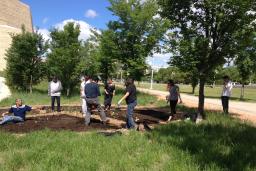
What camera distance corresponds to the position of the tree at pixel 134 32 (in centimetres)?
3042

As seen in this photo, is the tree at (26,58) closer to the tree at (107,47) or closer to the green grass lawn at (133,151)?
the tree at (107,47)

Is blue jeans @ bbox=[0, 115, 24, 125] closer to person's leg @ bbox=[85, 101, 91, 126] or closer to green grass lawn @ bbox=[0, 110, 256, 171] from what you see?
person's leg @ bbox=[85, 101, 91, 126]

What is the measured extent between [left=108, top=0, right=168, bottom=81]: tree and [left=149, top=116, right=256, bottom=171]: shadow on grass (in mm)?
18538

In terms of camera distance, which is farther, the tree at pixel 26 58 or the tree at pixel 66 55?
the tree at pixel 26 58

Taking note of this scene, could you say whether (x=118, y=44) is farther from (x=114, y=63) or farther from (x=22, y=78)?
(x=22, y=78)

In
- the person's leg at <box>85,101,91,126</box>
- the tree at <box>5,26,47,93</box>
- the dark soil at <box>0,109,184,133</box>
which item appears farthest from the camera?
the tree at <box>5,26,47,93</box>

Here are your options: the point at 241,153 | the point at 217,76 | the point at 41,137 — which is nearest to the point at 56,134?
the point at 41,137

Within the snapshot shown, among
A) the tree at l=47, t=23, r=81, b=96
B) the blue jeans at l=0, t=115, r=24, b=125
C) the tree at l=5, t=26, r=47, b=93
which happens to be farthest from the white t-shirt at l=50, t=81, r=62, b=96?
the tree at l=5, t=26, r=47, b=93

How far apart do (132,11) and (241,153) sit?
2395cm

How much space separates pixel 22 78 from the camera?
31.0 metres

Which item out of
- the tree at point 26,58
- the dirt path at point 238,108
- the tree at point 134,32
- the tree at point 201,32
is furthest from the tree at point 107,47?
the tree at point 201,32

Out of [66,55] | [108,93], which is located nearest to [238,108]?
[108,93]

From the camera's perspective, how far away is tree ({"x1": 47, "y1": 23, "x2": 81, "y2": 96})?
2909 centimetres

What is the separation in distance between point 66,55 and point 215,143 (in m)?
21.1
